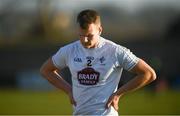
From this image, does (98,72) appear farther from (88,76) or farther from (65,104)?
(65,104)

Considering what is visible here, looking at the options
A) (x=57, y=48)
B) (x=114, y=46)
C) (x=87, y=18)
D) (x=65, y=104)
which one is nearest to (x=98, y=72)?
(x=114, y=46)

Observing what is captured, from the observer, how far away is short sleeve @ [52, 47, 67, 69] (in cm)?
853

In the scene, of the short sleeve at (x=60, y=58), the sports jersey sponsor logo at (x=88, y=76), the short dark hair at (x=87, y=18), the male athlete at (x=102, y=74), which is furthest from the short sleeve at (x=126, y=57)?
the short sleeve at (x=60, y=58)

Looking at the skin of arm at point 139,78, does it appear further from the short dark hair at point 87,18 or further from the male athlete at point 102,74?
the short dark hair at point 87,18

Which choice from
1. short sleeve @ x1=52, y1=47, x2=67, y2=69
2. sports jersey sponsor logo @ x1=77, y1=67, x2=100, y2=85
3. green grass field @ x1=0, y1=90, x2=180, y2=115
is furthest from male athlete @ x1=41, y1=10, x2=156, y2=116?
green grass field @ x1=0, y1=90, x2=180, y2=115

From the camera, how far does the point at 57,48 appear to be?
38.8 m

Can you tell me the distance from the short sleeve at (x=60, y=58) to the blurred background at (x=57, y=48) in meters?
2.57

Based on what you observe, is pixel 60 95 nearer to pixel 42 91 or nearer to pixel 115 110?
pixel 42 91

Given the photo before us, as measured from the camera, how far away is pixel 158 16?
68188mm

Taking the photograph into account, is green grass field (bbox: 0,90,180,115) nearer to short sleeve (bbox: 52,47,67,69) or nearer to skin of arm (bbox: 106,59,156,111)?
short sleeve (bbox: 52,47,67,69)

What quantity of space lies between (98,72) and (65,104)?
17.7 m

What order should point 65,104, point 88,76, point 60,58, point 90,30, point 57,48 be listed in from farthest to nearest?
point 57,48, point 65,104, point 60,58, point 88,76, point 90,30

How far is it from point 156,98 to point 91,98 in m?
21.2

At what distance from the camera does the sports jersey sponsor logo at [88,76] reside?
823cm
